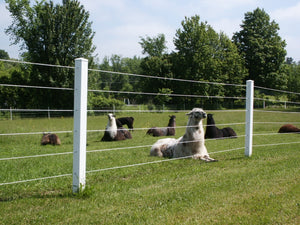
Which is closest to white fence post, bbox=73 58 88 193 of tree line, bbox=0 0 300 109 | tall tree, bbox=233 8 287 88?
tree line, bbox=0 0 300 109

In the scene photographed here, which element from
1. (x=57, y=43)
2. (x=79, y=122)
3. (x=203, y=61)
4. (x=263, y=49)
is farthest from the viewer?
(x=263, y=49)

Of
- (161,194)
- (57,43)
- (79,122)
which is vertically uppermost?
(57,43)

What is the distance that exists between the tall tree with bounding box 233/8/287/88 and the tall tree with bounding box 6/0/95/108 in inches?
1274

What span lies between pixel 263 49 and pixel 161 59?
19777 millimetres

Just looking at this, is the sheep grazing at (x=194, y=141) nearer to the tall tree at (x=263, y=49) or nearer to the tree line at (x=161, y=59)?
the tree line at (x=161, y=59)

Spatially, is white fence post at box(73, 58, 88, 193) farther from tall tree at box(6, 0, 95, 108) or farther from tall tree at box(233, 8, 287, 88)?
tall tree at box(233, 8, 287, 88)

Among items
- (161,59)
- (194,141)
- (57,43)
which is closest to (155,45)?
(161,59)

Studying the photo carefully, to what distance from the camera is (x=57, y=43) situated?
34.1m

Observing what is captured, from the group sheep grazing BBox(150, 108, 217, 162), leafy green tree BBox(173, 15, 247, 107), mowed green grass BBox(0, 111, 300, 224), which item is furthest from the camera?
A: leafy green tree BBox(173, 15, 247, 107)

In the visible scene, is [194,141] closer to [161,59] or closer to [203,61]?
[203,61]

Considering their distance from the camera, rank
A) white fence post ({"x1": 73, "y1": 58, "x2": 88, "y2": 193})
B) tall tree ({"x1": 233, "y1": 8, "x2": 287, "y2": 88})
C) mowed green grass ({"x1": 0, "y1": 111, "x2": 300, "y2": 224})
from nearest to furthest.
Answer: mowed green grass ({"x1": 0, "y1": 111, "x2": 300, "y2": 224})
white fence post ({"x1": 73, "y1": 58, "x2": 88, "y2": 193})
tall tree ({"x1": 233, "y1": 8, "x2": 287, "y2": 88})

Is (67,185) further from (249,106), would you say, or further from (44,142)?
(44,142)

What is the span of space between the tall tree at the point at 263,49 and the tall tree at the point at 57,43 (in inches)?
1274

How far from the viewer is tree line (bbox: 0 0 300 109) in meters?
32.4
